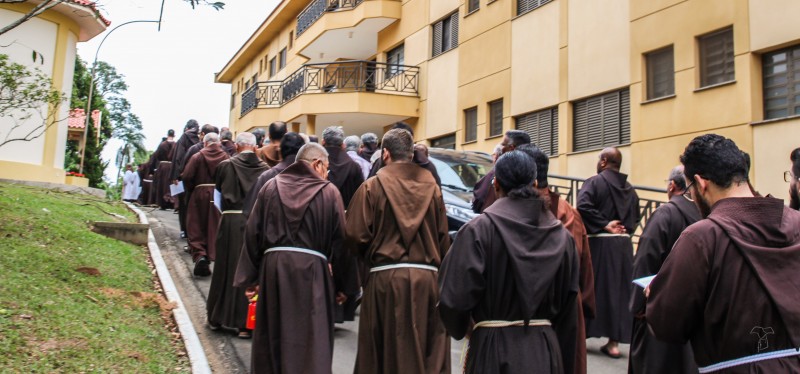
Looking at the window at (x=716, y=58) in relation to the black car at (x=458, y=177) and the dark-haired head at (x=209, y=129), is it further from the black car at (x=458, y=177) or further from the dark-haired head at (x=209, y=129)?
the dark-haired head at (x=209, y=129)

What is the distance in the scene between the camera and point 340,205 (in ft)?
19.4

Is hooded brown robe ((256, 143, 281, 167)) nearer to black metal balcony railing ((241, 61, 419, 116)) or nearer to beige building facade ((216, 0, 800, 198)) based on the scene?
beige building facade ((216, 0, 800, 198))

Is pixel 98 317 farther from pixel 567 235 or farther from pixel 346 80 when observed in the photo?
pixel 346 80

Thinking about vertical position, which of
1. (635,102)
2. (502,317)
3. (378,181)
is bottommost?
(502,317)

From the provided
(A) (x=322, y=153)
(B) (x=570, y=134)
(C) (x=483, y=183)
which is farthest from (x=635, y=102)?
(A) (x=322, y=153)

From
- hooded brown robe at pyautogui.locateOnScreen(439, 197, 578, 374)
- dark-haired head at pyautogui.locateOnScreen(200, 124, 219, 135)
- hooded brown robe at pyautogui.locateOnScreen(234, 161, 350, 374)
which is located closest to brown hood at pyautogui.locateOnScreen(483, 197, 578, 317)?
hooded brown robe at pyautogui.locateOnScreen(439, 197, 578, 374)

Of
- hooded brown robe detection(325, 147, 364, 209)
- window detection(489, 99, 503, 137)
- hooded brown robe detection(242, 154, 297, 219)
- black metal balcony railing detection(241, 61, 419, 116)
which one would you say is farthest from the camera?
black metal balcony railing detection(241, 61, 419, 116)

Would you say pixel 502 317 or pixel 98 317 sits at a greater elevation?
pixel 502 317

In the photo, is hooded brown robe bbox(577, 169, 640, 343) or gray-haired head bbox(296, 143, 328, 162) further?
hooded brown robe bbox(577, 169, 640, 343)

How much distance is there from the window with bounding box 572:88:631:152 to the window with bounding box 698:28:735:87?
74.3 inches

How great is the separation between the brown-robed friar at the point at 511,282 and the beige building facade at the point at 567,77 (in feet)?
28.8

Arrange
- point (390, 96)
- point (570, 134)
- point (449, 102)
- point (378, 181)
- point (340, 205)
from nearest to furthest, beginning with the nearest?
point (378, 181) → point (340, 205) → point (570, 134) → point (449, 102) → point (390, 96)

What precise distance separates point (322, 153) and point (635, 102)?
31.8ft

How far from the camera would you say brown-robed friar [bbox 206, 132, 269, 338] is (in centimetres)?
765
